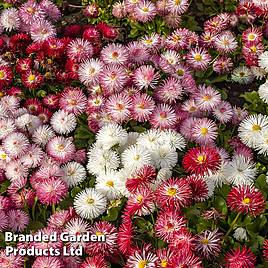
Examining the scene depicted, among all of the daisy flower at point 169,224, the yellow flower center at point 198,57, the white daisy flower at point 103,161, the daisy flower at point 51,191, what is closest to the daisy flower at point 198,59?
the yellow flower center at point 198,57

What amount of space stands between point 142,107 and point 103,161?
55 centimetres

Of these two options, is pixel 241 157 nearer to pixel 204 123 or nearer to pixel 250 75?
pixel 204 123

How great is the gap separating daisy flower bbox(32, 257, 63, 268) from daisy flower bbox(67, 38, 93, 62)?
1.93 meters

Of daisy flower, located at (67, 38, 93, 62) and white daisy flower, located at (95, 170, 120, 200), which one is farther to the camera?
daisy flower, located at (67, 38, 93, 62)

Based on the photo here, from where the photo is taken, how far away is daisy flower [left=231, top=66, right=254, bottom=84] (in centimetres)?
476

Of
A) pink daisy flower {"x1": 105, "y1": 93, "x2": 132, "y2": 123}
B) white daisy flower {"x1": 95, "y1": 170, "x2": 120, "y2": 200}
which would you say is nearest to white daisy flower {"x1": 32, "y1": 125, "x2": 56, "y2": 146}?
pink daisy flower {"x1": 105, "y1": 93, "x2": 132, "y2": 123}

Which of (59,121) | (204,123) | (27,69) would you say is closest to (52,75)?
(27,69)

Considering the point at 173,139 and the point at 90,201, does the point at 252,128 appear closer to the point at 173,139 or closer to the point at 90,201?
the point at 173,139

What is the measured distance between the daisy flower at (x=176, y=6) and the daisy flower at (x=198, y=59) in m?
0.51

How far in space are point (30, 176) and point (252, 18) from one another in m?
2.66

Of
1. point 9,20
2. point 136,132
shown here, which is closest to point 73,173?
point 136,132

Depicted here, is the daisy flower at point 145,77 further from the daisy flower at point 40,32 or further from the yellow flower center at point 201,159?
the daisy flower at point 40,32

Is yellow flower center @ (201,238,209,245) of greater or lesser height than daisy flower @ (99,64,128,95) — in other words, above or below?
below

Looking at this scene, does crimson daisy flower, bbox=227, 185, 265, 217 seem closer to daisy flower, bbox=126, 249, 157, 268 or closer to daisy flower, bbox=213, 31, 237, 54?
daisy flower, bbox=126, 249, 157, 268
